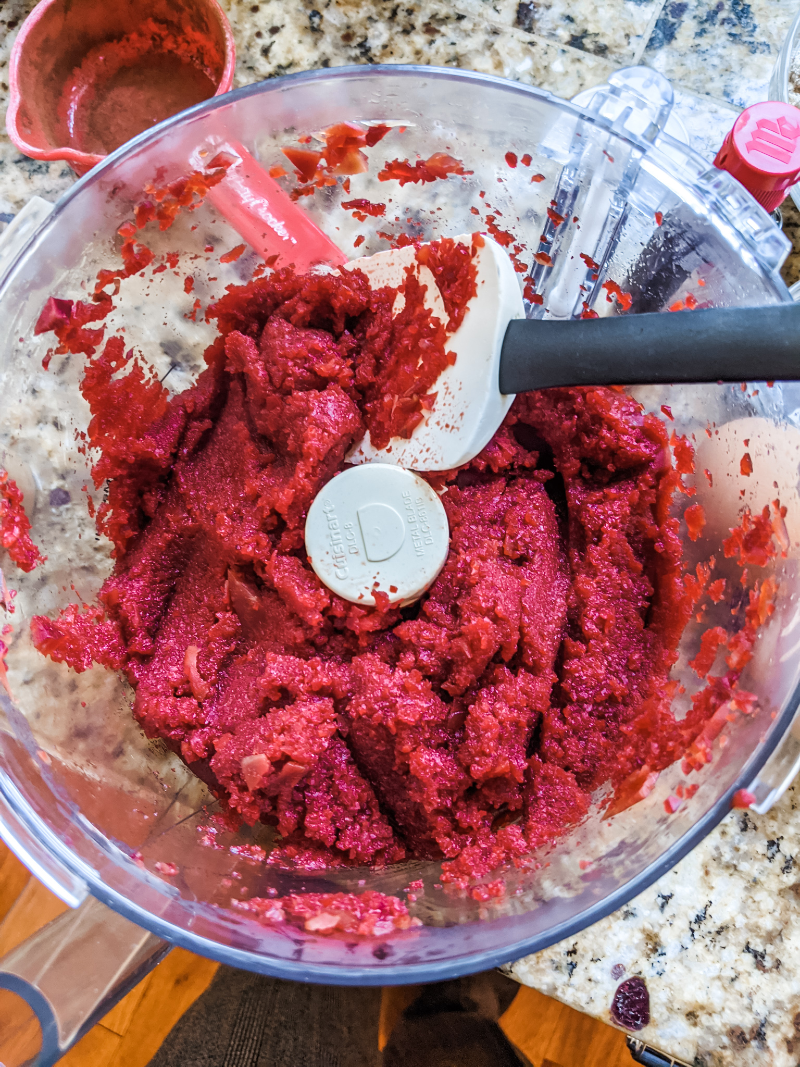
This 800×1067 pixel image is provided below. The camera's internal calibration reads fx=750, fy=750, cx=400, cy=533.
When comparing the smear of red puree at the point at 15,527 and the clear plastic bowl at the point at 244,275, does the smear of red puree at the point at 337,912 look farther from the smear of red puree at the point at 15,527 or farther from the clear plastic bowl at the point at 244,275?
the smear of red puree at the point at 15,527

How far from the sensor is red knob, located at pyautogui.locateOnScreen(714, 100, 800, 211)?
1201mm

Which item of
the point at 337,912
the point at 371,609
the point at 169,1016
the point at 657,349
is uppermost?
the point at 657,349

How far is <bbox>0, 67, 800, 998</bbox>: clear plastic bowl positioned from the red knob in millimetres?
161

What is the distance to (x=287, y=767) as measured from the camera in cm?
110

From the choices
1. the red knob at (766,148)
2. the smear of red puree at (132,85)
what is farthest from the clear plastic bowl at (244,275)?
the smear of red puree at (132,85)

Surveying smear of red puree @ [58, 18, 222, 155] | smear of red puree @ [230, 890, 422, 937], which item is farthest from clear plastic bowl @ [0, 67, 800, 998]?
smear of red puree @ [58, 18, 222, 155]

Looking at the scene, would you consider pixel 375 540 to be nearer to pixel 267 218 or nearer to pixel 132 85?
pixel 267 218

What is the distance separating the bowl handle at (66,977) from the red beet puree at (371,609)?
9.8 inches

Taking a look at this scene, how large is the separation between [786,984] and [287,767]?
0.96m

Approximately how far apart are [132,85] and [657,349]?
3.62 ft

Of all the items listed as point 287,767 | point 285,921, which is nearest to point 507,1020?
point 285,921

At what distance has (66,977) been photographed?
1.16m

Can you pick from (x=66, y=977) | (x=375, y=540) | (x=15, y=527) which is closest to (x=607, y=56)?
(x=375, y=540)

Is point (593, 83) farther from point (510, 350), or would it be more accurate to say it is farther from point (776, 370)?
point (776, 370)
